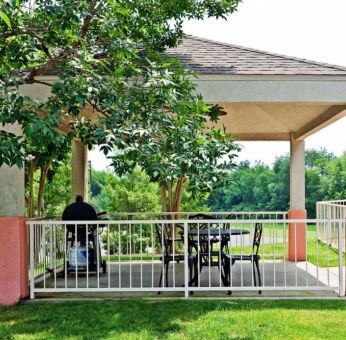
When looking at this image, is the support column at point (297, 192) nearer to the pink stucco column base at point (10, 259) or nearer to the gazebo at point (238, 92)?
the gazebo at point (238, 92)

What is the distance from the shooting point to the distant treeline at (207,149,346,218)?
30.3m

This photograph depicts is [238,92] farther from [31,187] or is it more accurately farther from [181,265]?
[31,187]

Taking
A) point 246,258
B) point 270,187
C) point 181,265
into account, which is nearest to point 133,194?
point 181,265

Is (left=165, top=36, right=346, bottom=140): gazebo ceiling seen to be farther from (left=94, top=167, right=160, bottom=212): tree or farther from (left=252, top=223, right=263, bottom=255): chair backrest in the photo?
(left=94, top=167, right=160, bottom=212): tree

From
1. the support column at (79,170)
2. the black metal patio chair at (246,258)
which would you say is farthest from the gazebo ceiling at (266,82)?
the support column at (79,170)

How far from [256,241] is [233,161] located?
276cm

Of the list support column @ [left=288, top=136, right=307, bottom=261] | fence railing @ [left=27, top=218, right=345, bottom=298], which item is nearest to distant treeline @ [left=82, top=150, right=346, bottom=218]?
support column @ [left=288, top=136, right=307, bottom=261]

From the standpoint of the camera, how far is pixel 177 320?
627 centimetres

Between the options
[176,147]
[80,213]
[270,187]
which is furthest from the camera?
[270,187]

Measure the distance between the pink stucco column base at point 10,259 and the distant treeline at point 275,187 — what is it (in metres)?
22.9

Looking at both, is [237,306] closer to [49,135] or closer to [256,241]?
[256,241]

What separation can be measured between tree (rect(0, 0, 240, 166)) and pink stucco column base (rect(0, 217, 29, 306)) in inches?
49.3

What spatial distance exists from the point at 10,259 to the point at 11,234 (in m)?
0.35

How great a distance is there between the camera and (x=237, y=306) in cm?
698
